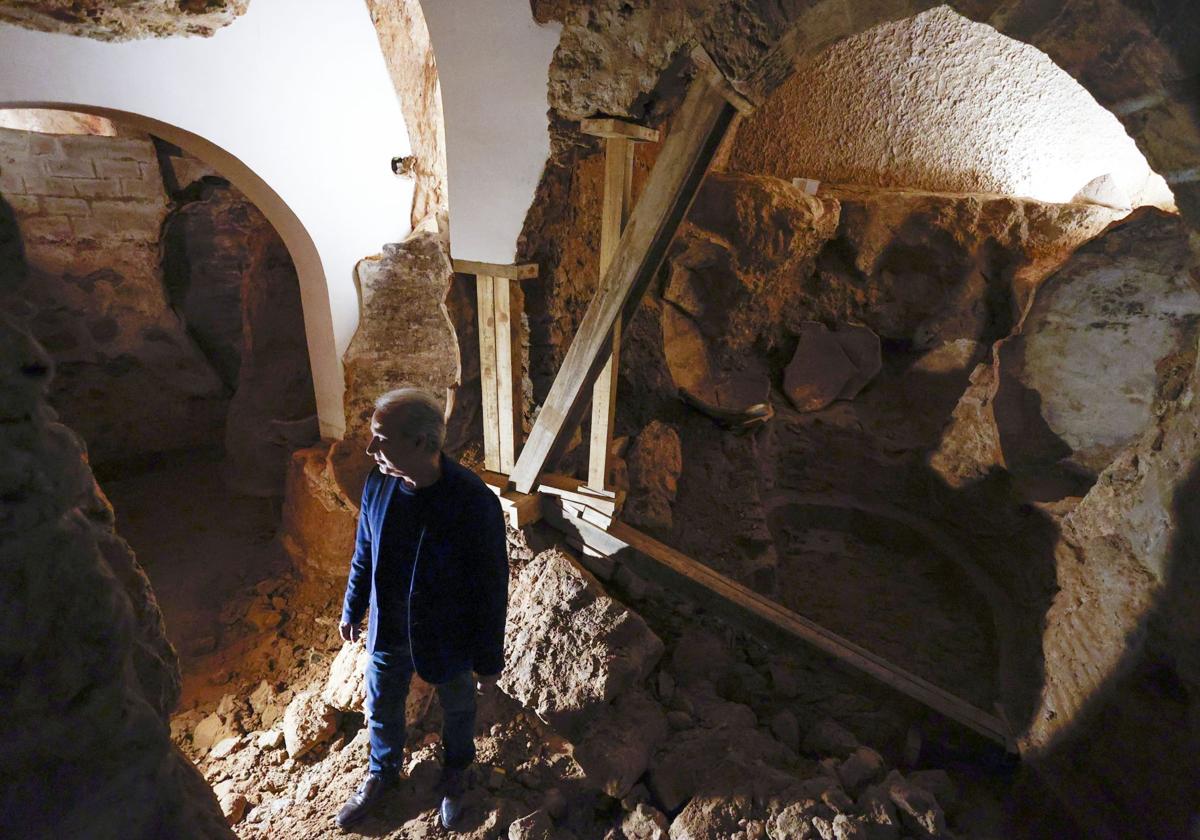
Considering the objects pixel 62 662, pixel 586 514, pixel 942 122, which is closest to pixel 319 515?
pixel 586 514

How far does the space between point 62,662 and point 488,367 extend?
2448 millimetres

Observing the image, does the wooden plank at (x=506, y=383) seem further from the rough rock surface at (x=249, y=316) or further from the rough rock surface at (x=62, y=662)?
the rough rock surface at (x=249, y=316)

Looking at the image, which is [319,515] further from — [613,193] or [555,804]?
[613,193]

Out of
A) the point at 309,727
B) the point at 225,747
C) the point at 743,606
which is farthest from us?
the point at 225,747

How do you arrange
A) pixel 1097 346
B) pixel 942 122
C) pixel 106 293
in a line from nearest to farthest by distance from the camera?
pixel 1097 346
pixel 942 122
pixel 106 293

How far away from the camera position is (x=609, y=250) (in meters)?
2.98

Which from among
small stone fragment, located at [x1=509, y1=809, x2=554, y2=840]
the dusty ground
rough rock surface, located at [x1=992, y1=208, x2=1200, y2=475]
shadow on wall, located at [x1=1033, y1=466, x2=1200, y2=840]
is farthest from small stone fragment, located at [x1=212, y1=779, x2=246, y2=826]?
rough rock surface, located at [x1=992, y1=208, x2=1200, y2=475]

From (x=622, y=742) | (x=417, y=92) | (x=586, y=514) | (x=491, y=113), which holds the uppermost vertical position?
(x=417, y=92)

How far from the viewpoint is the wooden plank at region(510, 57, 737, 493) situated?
255 cm

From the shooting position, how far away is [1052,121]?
558cm

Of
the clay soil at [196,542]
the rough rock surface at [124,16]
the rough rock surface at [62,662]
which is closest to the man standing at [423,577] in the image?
the rough rock surface at [62,662]

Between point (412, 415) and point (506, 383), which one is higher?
point (412, 415)

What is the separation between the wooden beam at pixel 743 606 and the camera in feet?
9.95

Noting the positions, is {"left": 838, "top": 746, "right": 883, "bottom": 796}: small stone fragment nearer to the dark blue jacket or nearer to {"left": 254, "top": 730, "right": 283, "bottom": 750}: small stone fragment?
the dark blue jacket
